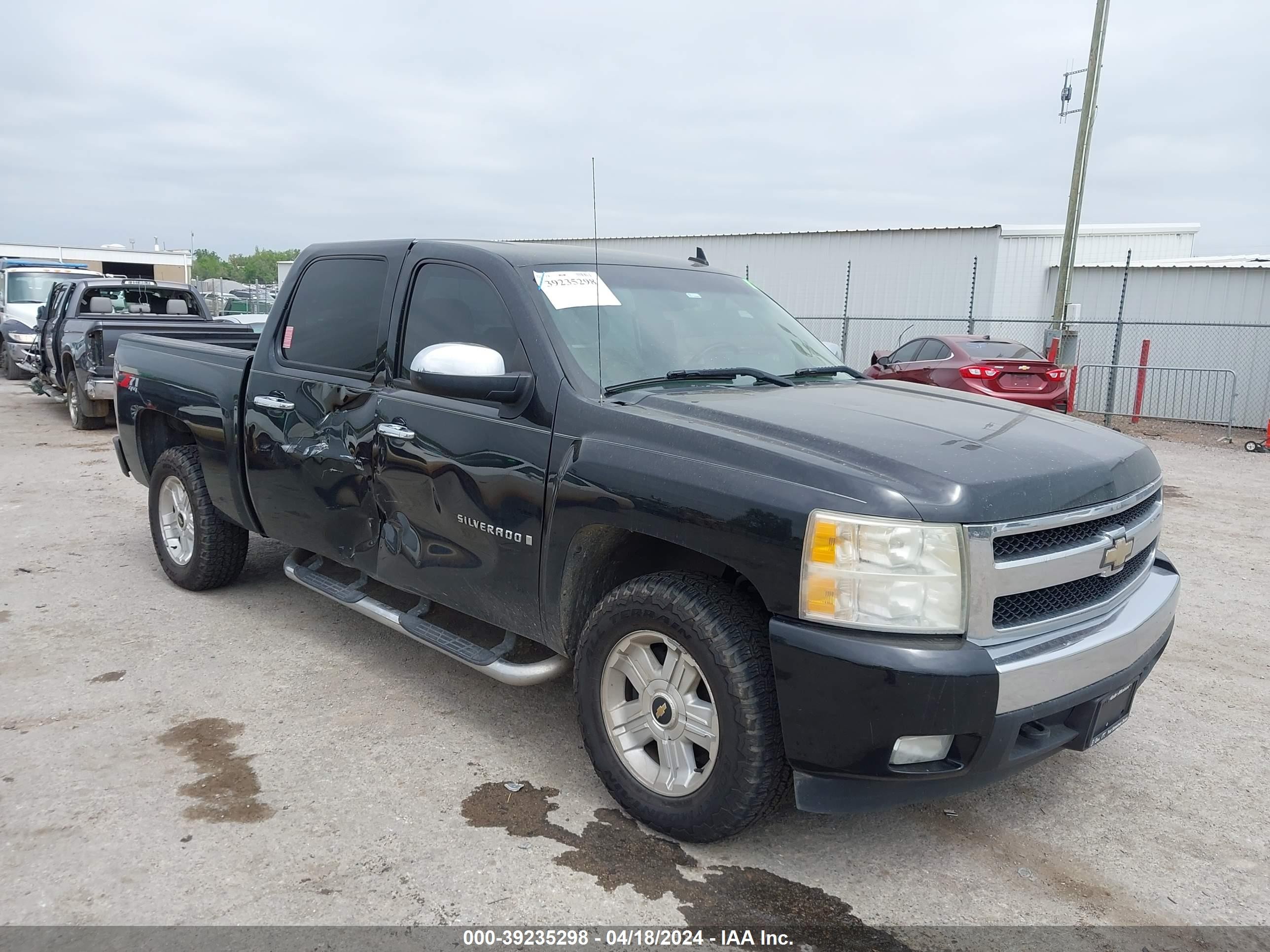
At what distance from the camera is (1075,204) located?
647 inches

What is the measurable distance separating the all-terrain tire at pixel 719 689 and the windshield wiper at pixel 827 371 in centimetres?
138

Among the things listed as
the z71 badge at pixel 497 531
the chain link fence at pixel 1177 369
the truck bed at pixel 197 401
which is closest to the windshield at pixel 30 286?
the truck bed at pixel 197 401

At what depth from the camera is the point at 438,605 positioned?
4766 mm

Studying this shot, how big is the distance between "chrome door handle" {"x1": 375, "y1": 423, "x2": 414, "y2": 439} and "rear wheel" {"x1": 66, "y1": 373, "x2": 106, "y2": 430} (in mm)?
10170

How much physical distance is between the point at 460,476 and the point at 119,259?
1792 inches

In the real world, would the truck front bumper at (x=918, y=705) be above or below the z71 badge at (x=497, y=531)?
below

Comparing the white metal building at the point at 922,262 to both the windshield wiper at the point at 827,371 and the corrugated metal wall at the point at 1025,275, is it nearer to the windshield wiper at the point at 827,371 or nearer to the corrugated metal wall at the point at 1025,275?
the corrugated metal wall at the point at 1025,275

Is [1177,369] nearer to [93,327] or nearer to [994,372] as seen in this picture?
[994,372]

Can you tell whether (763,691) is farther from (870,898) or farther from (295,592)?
(295,592)

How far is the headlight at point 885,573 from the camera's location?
2.56m

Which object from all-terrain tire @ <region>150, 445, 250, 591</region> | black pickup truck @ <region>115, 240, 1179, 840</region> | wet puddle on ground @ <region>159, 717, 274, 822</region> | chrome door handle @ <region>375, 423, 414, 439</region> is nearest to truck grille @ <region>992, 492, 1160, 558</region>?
black pickup truck @ <region>115, 240, 1179, 840</region>

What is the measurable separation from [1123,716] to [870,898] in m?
1.08

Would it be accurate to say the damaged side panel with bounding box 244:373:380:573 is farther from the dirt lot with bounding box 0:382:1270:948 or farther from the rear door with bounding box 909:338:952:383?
the rear door with bounding box 909:338:952:383

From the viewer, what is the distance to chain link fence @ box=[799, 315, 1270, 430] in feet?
51.1
